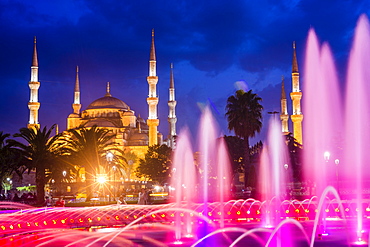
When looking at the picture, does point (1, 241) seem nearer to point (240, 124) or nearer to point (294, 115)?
point (240, 124)

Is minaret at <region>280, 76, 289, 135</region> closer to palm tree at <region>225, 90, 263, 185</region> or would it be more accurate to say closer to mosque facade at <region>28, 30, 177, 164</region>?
mosque facade at <region>28, 30, 177, 164</region>

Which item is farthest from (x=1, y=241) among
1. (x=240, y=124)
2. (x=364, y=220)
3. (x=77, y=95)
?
(x=77, y=95)

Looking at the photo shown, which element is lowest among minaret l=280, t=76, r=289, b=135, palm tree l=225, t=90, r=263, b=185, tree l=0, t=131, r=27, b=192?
tree l=0, t=131, r=27, b=192

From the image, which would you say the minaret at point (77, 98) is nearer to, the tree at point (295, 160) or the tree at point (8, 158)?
the tree at point (295, 160)

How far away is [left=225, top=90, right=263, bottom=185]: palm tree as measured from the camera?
39.5m

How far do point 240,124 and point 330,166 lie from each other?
23934mm

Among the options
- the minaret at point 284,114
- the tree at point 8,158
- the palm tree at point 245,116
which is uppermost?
the minaret at point 284,114

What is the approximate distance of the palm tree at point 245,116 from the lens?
39.5 m

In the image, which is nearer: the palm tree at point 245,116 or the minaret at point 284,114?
the palm tree at point 245,116

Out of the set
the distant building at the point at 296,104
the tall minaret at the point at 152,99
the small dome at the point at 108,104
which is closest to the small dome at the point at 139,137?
the small dome at the point at 108,104

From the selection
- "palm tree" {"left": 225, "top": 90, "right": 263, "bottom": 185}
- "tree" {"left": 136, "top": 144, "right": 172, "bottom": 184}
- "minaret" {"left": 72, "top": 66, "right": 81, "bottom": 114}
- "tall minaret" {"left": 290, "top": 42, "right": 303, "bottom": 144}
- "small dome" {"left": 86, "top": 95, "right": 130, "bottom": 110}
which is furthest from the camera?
"minaret" {"left": 72, "top": 66, "right": 81, "bottom": 114}

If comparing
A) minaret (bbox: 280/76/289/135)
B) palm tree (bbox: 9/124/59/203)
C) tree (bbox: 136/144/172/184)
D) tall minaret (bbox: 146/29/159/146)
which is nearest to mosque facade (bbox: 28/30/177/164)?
tall minaret (bbox: 146/29/159/146)

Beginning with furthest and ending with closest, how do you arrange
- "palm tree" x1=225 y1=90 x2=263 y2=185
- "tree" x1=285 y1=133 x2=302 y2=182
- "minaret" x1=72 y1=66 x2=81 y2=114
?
1. "minaret" x1=72 y1=66 x2=81 y2=114
2. "tree" x1=285 y1=133 x2=302 y2=182
3. "palm tree" x1=225 y1=90 x2=263 y2=185

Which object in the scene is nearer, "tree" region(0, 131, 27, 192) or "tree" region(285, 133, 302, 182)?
"tree" region(0, 131, 27, 192)
